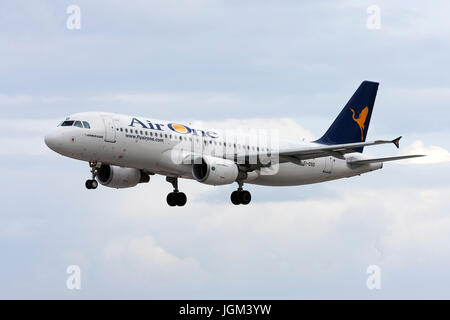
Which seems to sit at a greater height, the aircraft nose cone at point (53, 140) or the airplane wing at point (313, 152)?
the airplane wing at point (313, 152)

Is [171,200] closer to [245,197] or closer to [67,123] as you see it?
[245,197]

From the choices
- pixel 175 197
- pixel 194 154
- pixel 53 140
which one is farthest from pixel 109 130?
pixel 175 197

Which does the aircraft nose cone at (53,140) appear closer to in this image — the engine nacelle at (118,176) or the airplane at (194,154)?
the airplane at (194,154)

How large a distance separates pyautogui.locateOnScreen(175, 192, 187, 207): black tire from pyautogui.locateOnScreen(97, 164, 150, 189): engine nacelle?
317cm

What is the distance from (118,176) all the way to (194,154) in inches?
232

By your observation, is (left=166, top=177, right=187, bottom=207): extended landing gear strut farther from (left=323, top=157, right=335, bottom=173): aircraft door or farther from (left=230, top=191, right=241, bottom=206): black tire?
(left=323, top=157, right=335, bottom=173): aircraft door

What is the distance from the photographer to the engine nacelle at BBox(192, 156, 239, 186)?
61.3 meters

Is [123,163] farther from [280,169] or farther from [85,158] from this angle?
[280,169]

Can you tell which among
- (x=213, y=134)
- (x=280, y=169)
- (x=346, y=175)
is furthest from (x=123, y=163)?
(x=346, y=175)

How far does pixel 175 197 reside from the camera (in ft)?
220

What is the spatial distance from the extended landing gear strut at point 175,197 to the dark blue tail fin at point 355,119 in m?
11.5

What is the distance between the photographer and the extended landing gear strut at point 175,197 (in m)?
67.1

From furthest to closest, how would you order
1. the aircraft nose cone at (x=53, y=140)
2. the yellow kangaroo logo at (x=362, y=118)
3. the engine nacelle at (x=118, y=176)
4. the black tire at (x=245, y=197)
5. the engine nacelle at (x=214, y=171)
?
the yellow kangaroo logo at (x=362, y=118), the black tire at (x=245, y=197), the engine nacelle at (x=118, y=176), the engine nacelle at (x=214, y=171), the aircraft nose cone at (x=53, y=140)

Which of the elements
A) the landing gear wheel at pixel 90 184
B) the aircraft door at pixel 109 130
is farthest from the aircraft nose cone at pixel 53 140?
the landing gear wheel at pixel 90 184
